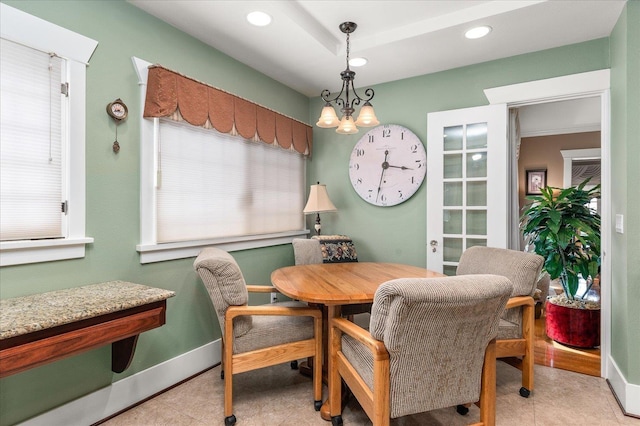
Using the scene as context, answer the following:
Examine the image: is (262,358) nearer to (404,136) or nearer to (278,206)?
(278,206)

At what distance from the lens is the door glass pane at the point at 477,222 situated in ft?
9.68

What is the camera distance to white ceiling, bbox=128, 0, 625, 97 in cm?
220

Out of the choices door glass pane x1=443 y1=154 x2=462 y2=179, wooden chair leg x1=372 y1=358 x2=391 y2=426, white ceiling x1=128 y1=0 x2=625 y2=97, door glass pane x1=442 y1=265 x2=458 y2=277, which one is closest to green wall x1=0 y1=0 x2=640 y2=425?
white ceiling x1=128 y1=0 x2=625 y2=97

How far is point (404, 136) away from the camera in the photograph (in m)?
3.33

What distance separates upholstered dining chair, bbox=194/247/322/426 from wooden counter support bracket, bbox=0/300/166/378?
12.7 inches

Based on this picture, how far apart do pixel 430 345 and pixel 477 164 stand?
82.5 inches

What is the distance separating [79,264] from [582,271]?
371cm

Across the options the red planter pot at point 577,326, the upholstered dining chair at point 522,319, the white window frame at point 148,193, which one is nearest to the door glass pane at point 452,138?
the upholstered dining chair at point 522,319

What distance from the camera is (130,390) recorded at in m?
2.10

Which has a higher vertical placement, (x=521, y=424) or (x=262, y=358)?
(x=262, y=358)

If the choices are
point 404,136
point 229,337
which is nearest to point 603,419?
point 229,337

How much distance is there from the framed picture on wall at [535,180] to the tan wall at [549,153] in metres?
0.06

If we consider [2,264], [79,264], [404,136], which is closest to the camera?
[2,264]

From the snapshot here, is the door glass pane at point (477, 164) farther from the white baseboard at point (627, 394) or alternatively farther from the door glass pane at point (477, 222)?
the white baseboard at point (627, 394)
